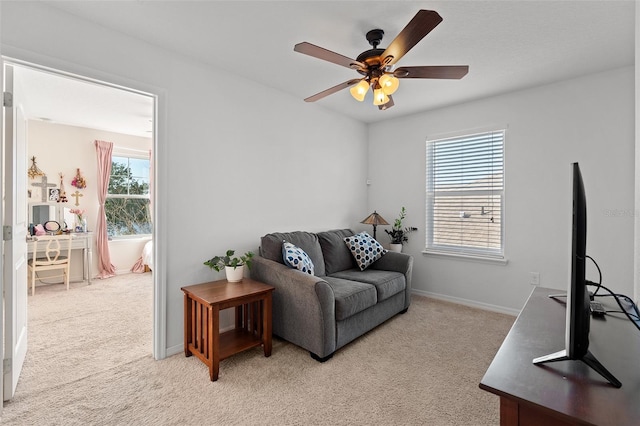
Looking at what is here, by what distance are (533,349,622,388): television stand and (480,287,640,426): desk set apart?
0.05ft

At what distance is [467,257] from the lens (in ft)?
12.3

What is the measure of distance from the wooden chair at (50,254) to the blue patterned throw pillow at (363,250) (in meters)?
4.19

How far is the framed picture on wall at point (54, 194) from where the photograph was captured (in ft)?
15.9

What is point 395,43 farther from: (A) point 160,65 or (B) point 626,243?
(B) point 626,243

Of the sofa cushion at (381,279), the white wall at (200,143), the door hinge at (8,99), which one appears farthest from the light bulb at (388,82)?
the door hinge at (8,99)

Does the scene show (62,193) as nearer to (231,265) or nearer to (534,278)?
(231,265)

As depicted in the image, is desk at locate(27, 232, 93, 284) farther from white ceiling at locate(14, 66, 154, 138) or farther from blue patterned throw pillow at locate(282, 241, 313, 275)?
blue patterned throw pillow at locate(282, 241, 313, 275)

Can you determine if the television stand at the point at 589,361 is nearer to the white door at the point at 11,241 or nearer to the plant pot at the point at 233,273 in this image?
the plant pot at the point at 233,273

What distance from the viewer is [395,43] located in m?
1.80

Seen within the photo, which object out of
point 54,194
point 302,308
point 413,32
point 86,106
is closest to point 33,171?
point 54,194

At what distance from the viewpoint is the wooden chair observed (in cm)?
429

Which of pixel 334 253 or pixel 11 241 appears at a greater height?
pixel 11 241

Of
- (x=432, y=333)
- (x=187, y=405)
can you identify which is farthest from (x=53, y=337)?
(x=432, y=333)

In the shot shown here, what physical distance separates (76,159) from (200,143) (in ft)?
12.5
